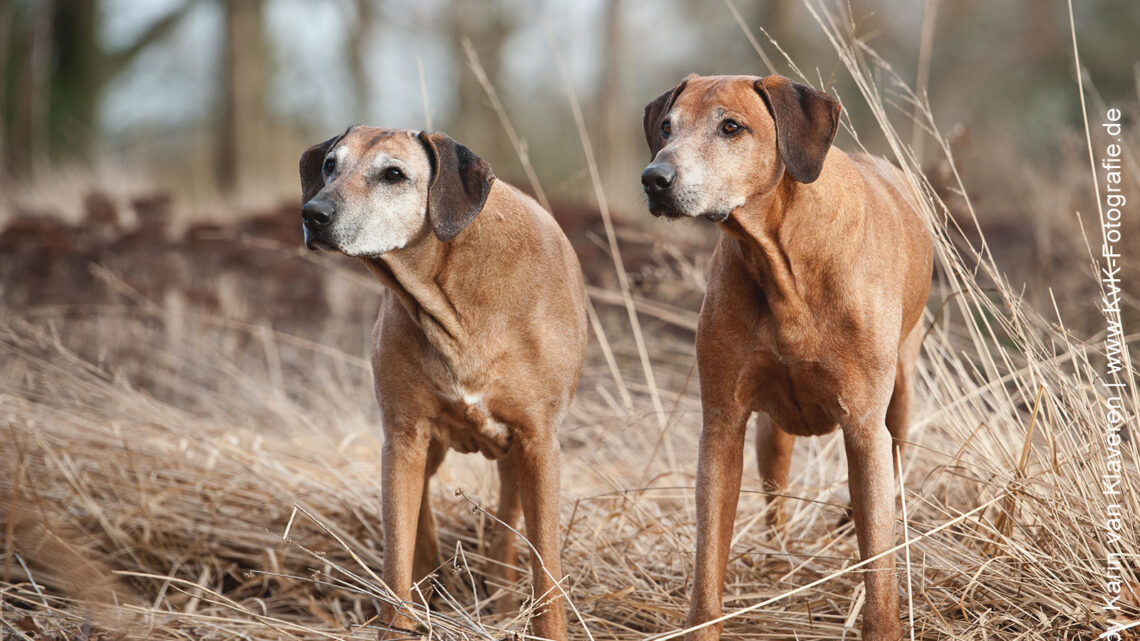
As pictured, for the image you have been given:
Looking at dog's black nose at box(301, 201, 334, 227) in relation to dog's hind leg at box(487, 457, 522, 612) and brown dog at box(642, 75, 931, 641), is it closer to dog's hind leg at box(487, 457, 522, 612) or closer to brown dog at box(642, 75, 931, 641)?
brown dog at box(642, 75, 931, 641)

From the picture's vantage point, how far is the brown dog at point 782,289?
9.50ft

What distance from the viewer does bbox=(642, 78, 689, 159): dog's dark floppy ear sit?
3.12 m

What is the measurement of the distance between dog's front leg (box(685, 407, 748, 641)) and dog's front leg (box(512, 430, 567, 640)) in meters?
0.47

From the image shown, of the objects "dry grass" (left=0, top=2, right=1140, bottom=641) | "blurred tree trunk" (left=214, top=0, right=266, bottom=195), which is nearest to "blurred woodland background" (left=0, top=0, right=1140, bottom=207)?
"blurred tree trunk" (left=214, top=0, right=266, bottom=195)

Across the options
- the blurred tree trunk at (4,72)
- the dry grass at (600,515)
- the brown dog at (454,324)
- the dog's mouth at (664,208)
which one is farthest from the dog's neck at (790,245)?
the blurred tree trunk at (4,72)

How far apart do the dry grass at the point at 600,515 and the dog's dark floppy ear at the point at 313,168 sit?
1.08 metres

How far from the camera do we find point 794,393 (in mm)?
3232

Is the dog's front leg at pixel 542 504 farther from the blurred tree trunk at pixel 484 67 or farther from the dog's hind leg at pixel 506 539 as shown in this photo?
the blurred tree trunk at pixel 484 67

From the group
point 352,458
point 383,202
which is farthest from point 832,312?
point 352,458

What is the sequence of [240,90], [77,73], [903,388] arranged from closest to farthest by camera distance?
[903,388] < [240,90] < [77,73]

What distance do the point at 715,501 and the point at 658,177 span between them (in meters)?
1.10

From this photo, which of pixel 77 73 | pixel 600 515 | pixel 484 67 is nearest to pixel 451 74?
pixel 484 67

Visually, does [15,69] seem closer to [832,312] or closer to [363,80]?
[363,80]

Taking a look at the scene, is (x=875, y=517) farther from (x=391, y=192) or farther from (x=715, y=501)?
(x=391, y=192)
